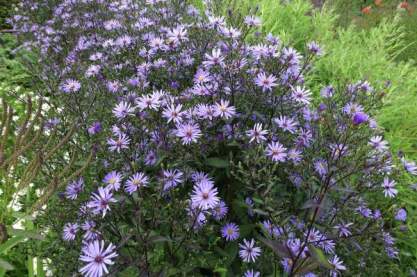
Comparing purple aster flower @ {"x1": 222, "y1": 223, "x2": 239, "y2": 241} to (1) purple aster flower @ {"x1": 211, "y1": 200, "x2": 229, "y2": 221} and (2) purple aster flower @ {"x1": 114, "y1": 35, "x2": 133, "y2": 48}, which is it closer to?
(1) purple aster flower @ {"x1": 211, "y1": 200, "x2": 229, "y2": 221}

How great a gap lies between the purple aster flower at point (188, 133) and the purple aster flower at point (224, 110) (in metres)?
0.11

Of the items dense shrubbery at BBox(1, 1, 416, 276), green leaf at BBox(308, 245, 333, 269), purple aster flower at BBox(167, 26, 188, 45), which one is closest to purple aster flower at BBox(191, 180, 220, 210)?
dense shrubbery at BBox(1, 1, 416, 276)

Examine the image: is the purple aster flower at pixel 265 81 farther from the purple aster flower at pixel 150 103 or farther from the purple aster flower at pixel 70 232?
the purple aster flower at pixel 70 232

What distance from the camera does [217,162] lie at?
5.25 ft

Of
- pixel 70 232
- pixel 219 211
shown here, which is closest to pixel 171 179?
pixel 219 211

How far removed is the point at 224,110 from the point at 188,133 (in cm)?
18

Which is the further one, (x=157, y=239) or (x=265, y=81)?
(x=265, y=81)

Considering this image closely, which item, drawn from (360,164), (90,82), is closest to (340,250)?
(360,164)

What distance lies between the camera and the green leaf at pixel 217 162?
1.59 m

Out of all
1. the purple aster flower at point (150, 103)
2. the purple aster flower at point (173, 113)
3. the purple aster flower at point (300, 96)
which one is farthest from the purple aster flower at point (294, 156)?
the purple aster flower at point (150, 103)

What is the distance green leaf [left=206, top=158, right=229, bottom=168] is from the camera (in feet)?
5.21

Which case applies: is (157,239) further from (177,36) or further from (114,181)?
(177,36)

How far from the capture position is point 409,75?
3334 millimetres

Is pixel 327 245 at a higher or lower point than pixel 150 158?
lower
